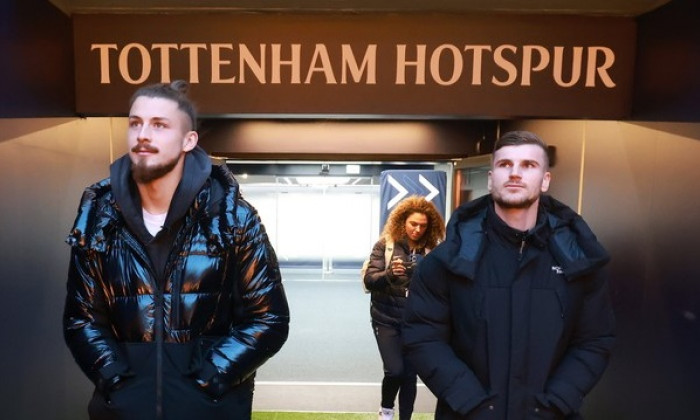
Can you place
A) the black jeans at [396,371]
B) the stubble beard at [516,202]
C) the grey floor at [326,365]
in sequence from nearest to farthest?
1. the stubble beard at [516,202]
2. the black jeans at [396,371]
3. the grey floor at [326,365]

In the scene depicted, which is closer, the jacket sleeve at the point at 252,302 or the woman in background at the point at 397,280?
the jacket sleeve at the point at 252,302

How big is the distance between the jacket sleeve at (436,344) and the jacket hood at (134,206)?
2.45 ft

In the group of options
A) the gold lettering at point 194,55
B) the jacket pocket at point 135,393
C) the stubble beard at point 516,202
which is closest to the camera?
the jacket pocket at point 135,393

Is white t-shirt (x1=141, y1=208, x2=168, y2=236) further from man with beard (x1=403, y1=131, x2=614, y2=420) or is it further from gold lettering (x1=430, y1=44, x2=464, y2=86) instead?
gold lettering (x1=430, y1=44, x2=464, y2=86)

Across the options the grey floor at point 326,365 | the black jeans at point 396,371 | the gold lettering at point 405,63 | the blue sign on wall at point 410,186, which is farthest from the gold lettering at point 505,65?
the blue sign on wall at point 410,186

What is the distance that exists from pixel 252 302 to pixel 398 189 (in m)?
3.92

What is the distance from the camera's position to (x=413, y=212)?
3172mm

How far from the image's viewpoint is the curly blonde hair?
3.17 m

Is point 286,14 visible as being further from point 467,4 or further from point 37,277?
point 37,277

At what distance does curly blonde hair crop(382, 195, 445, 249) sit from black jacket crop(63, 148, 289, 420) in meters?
1.76

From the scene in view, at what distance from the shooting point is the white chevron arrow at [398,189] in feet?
17.4

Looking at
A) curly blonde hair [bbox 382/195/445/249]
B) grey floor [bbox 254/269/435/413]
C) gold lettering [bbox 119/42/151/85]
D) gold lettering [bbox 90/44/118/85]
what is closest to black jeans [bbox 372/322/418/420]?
curly blonde hair [bbox 382/195/445/249]

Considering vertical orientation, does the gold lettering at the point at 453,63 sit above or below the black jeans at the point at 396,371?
above

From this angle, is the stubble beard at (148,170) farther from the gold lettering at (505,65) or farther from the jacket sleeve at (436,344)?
the gold lettering at (505,65)
